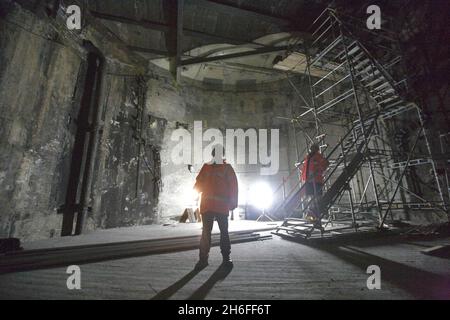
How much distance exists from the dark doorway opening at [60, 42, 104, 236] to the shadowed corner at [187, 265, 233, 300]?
231 inches

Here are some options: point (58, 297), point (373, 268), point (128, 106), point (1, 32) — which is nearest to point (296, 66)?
point (128, 106)

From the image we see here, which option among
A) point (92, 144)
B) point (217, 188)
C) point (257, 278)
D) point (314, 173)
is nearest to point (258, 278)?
point (257, 278)

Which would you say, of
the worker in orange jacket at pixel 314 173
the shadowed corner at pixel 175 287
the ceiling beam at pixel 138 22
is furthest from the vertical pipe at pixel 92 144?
the worker in orange jacket at pixel 314 173

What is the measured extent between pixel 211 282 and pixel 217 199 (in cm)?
126

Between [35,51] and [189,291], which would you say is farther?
[35,51]

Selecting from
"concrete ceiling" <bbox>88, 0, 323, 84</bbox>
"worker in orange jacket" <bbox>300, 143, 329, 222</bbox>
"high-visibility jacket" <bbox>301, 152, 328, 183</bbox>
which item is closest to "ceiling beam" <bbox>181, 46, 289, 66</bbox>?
A: "concrete ceiling" <bbox>88, 0, 323, 84</bbox>

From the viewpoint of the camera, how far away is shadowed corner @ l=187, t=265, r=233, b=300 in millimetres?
2152

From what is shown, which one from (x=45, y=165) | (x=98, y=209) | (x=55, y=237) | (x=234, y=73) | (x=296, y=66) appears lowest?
(x=55, y=237)

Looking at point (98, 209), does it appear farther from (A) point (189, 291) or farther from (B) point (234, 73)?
(B) point (234, 73)

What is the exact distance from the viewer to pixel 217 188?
360 cm

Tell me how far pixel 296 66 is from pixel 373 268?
9211mm

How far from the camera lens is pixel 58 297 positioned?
2.15 m

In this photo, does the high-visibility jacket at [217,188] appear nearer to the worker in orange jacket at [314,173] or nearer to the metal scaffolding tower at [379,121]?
the metal scaffolding tower at [379,121]

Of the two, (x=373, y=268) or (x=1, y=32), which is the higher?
(x=1, y=32)
